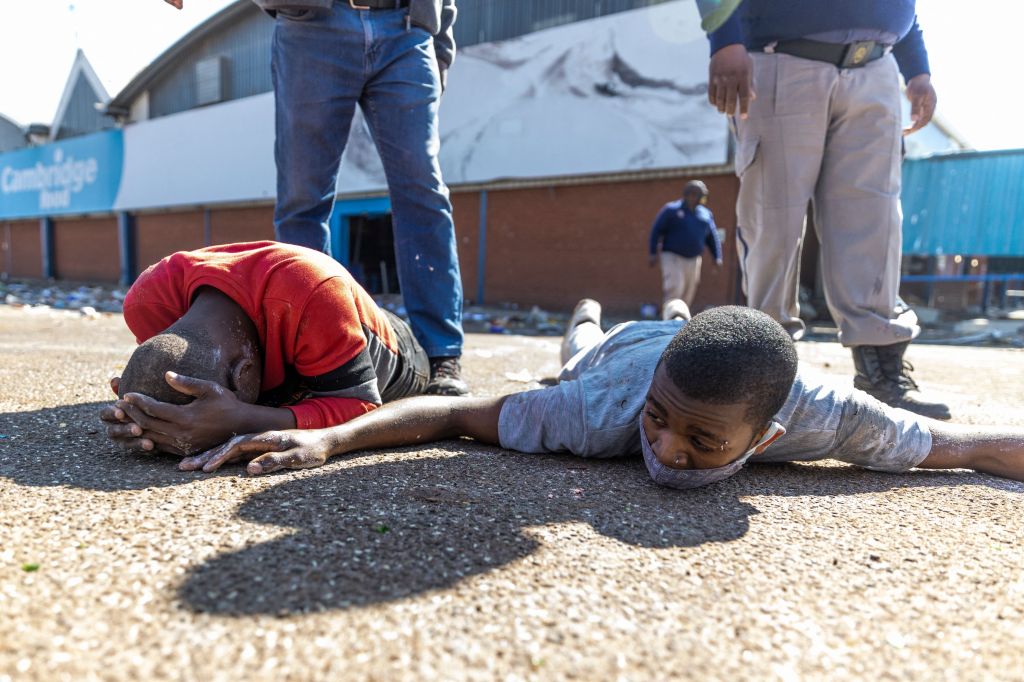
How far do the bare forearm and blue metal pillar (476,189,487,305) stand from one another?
9572mm

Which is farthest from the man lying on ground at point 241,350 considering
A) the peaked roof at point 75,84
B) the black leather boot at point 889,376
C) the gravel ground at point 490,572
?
the peaked roof at point 75,84

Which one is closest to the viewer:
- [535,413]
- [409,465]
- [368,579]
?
[368,579]

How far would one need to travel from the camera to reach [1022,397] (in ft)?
10.7

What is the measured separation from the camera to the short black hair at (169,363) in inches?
58.9

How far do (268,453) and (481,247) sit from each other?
10.0 meters

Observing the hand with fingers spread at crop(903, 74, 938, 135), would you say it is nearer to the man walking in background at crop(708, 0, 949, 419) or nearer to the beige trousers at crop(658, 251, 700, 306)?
the man walking in background at crop(708, 0, 949, 419)

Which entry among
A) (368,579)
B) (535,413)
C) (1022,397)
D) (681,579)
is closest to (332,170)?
(535,413)

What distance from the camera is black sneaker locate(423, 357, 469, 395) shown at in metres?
2.34

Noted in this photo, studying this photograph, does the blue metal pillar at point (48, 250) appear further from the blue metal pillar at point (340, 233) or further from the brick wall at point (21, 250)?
the blue metal pillar at point (340, 233)

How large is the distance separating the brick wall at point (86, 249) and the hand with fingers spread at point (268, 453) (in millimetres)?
18635

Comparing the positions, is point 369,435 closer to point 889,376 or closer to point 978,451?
point 978,451

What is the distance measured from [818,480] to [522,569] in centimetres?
107

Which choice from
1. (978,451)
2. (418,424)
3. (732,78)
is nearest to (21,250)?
(418,424)

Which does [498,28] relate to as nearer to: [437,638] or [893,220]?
[893,220]
